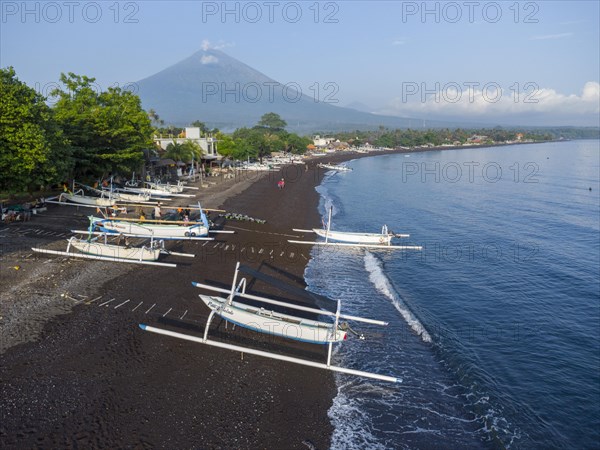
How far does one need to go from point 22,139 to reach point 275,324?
21597 millimetres

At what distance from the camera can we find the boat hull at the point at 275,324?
13.0m

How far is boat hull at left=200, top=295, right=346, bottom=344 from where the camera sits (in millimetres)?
13000

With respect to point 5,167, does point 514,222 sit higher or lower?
lower

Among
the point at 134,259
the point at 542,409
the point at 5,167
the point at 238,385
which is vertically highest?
the point at 5,167

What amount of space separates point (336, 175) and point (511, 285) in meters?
55.1

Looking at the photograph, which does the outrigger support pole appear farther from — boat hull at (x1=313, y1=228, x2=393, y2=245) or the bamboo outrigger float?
boat hull at (x1=313, y1=228, x2=393, y2=245)

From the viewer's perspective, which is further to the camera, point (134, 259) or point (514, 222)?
point (514, 222)

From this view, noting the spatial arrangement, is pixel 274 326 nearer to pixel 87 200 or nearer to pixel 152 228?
pixel 152 228

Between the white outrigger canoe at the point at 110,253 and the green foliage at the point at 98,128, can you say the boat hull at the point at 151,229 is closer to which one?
the white outrigger canoe at the point at 110,253

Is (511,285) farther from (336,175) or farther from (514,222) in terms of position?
(336,175)

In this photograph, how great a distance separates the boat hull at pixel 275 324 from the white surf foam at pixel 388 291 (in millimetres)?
4387

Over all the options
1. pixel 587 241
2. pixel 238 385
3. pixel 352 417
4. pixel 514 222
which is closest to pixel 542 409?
pixel 352 417

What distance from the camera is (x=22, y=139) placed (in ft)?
81.7

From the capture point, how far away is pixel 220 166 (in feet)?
222
